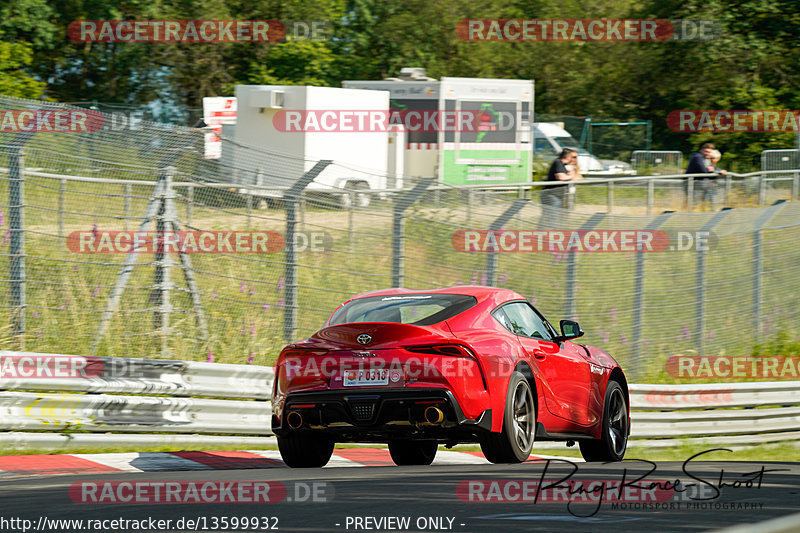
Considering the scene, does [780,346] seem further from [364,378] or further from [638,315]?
[364,378]

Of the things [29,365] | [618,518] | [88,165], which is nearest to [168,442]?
[29,365]

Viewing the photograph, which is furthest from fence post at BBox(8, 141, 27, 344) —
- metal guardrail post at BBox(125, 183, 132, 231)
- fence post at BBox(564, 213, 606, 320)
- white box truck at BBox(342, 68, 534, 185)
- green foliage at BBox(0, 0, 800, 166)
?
green foliage at BBox(0, 0, 800, 166)

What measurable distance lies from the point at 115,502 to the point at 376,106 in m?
24.2

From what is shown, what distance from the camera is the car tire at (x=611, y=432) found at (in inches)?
402

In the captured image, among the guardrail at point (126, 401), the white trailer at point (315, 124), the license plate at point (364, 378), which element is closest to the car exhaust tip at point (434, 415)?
the license plate at point (364, 378)

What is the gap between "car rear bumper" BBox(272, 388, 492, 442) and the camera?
26.6 feet

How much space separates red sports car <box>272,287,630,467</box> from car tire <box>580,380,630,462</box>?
3.48ft

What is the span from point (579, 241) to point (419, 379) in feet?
24.3

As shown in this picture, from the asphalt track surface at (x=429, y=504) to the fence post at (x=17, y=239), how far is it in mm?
2864

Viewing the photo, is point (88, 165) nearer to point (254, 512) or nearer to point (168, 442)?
point (168, 442)

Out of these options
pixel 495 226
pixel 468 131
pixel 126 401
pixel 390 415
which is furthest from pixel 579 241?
pixel 468 131

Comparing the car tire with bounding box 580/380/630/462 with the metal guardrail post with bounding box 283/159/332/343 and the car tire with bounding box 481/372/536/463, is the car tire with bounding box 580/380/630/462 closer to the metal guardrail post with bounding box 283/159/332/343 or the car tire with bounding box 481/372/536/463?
the car tire with bounding box 481/372/536/463

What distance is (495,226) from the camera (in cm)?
1393

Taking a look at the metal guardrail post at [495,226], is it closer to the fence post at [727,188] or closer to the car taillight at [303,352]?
the car taillight at [303,352]
